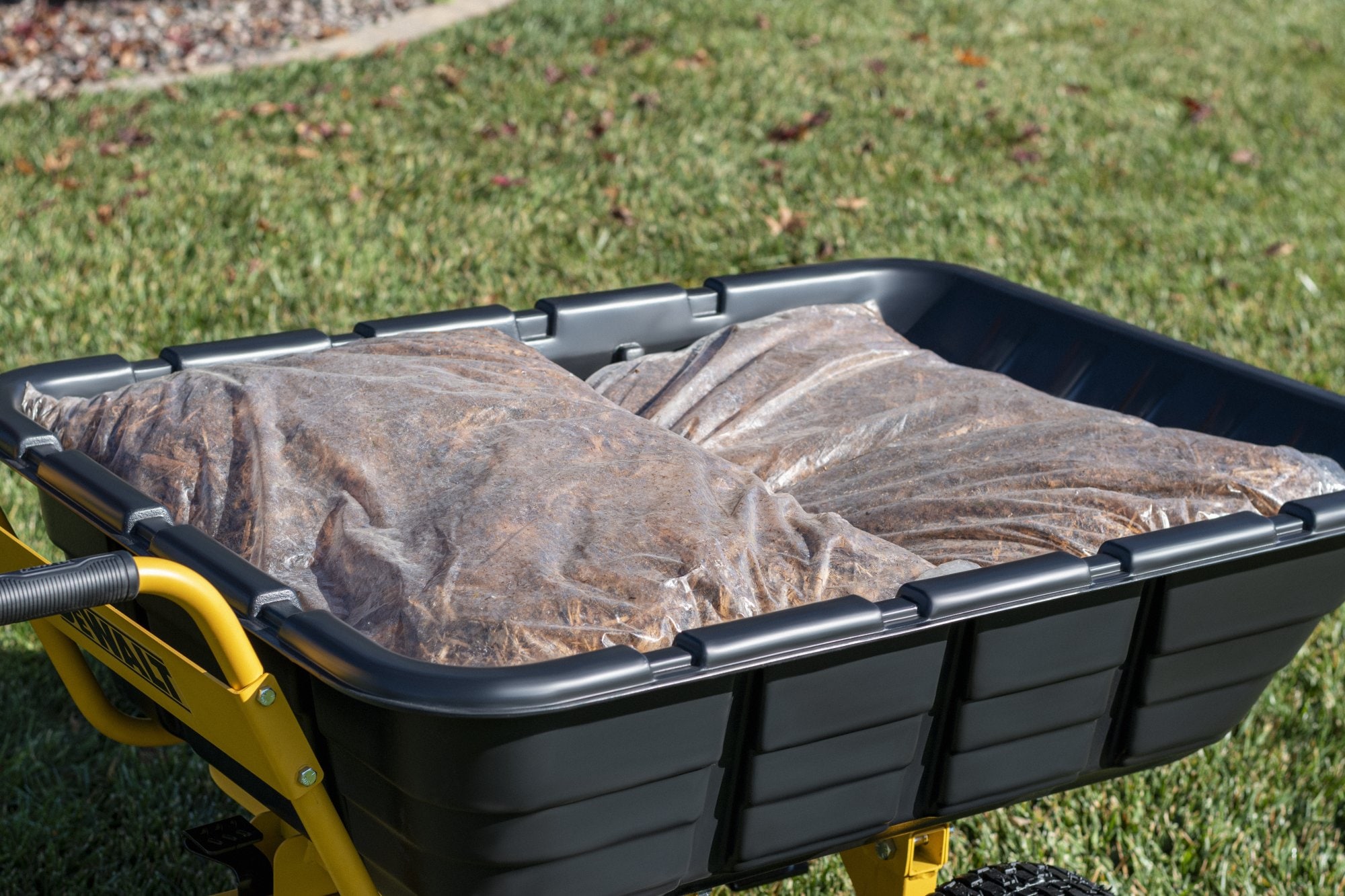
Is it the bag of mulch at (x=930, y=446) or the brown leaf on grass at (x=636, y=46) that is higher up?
the bag of mulch at (x=930, y=446)

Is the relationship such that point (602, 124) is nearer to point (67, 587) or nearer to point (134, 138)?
point (134, 138)

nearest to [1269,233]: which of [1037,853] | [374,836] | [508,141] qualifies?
[508,141]

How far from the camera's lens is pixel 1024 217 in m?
5.55

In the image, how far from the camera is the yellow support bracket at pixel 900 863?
1.99 metres

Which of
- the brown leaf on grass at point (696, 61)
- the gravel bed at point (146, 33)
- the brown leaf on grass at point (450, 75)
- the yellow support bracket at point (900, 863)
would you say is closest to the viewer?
the yellow support bracket at point (900, 863)

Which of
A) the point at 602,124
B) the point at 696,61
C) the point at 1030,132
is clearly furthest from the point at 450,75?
the point at 1030,132

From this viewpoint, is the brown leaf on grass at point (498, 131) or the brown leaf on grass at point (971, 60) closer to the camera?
the brown leaf on grass at point (498, 131)

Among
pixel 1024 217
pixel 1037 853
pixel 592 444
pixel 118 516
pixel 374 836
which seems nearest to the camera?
pixel 374 836

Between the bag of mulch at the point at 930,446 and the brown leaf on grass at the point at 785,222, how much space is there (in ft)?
8.35

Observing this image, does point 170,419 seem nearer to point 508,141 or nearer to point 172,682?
point 172,682

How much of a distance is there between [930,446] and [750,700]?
32.4 inches

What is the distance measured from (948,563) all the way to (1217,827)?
3.96ft

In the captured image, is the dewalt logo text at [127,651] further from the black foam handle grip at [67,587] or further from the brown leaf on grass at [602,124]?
the brown leaf on grass at [602,124]

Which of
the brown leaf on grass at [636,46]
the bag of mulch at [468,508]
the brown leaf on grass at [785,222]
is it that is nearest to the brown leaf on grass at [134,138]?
the brown leaf on grass at [636,46]
